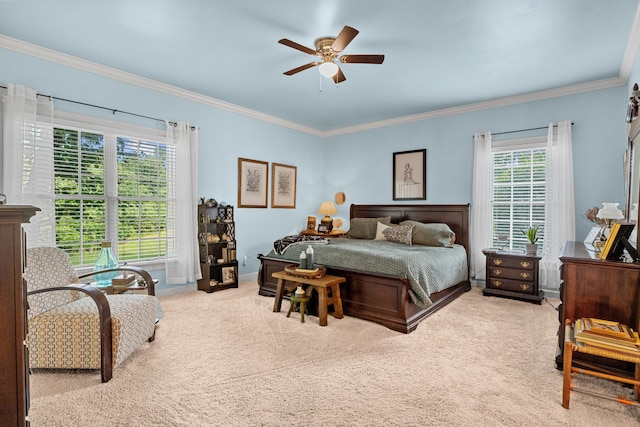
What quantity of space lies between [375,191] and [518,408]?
14.7 feet

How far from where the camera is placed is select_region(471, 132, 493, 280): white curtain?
486cm

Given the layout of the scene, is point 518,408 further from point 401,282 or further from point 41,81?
point 41,81

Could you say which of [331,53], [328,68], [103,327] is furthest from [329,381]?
[331,53]

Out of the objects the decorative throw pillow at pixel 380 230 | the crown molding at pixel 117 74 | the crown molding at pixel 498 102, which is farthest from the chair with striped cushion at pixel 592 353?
the crown molding at pixel 117 74

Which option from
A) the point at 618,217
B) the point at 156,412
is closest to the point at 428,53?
the point at 618,217

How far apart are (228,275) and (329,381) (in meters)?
2.95

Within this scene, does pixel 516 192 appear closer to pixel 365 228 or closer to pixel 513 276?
pixel 513 276

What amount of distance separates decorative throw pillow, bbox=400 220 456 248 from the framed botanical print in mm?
A: 2428

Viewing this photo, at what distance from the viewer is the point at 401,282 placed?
323 cm

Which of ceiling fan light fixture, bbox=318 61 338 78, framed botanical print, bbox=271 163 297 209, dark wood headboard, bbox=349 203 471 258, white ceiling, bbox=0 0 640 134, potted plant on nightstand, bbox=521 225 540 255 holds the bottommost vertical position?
potted plant on nightstand, bbox=521 225 540 255

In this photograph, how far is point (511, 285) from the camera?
4348 mm

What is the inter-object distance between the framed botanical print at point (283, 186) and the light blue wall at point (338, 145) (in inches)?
5.2

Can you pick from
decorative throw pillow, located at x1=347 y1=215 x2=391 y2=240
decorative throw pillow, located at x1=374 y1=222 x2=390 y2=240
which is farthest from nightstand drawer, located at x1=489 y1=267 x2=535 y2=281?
decorative throw pillow, located at x1=347 y1=215 x2=391 y2=240

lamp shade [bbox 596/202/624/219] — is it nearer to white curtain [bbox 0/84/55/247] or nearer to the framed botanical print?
the framed botanical print
